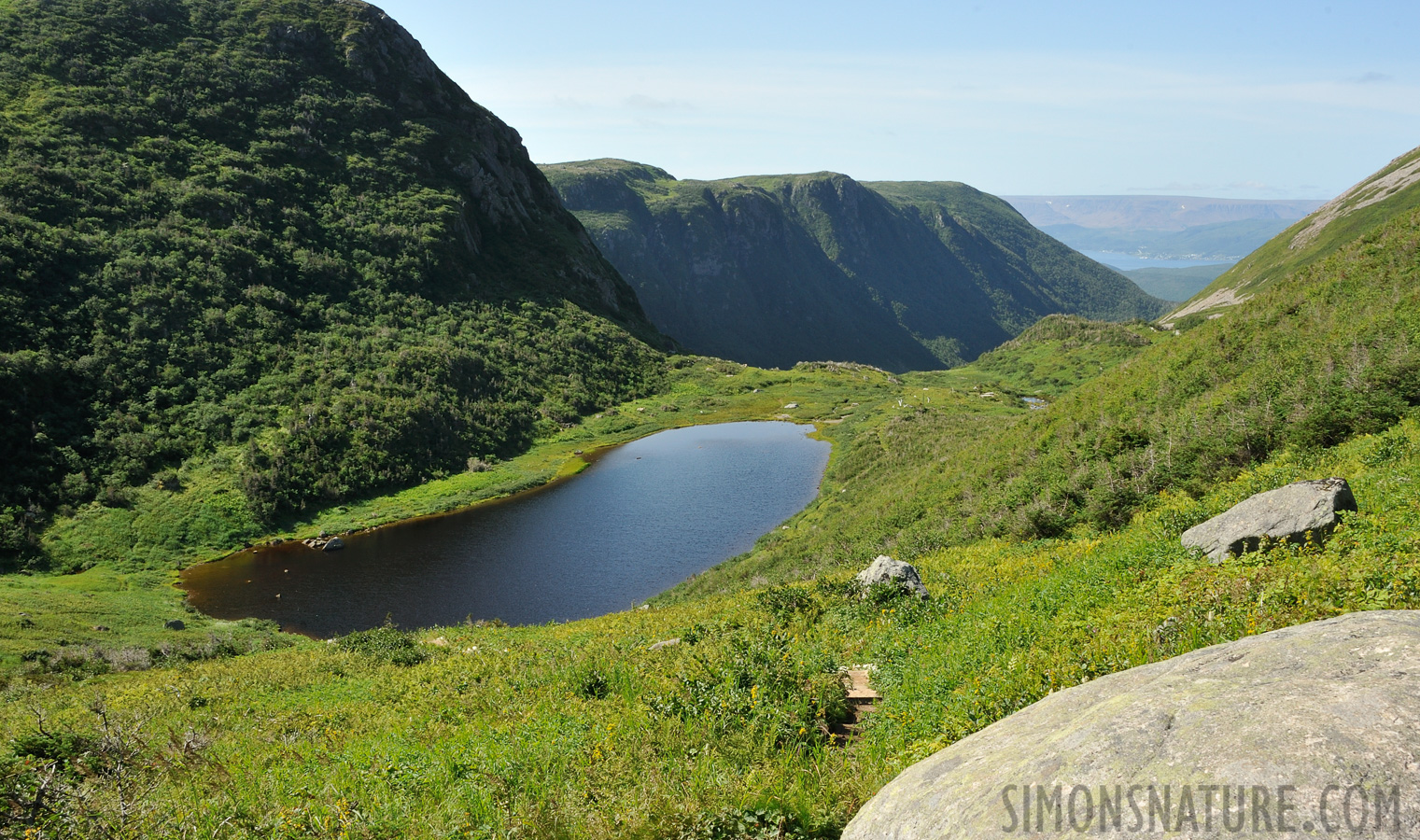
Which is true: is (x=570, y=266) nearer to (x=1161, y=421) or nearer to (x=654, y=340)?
(x=654, y=340)

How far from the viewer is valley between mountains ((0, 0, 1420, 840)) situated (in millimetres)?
8156

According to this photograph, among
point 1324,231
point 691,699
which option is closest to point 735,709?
point 691,699

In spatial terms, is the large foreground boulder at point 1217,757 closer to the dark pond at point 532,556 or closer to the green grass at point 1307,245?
the dark pond at point 532,556

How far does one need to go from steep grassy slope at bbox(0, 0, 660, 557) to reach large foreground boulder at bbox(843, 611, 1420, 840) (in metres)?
64.8

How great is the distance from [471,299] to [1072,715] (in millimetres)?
113997

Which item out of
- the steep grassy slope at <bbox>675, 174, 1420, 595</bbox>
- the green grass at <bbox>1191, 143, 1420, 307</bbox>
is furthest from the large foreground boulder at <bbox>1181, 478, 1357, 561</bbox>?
the green grass at <bbox>1191, 143, 1420, 307</bbox>

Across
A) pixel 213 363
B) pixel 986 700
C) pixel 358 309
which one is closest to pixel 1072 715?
pixel 986 700

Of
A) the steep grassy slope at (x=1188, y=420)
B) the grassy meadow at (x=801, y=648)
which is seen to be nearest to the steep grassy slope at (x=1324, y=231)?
the steep grassy slope at (x=1188, y=420)

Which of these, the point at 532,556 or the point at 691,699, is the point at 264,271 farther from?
the point at 691,699

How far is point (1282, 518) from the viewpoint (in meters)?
11.2

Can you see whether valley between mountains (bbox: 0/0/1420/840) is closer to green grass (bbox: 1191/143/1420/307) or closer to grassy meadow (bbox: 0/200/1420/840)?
grassy meadow (bbox: 0/200/1420/840)

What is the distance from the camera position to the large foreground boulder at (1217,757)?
3.74 m

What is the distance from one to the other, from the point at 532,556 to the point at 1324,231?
573 feet

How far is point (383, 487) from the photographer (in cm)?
6825
